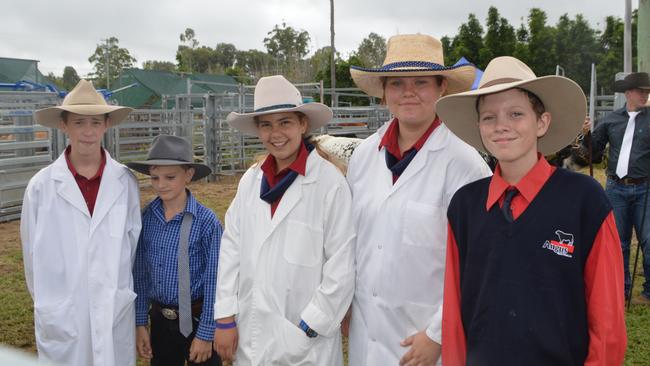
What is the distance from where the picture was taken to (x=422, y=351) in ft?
6.95

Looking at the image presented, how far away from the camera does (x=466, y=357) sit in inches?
75.7

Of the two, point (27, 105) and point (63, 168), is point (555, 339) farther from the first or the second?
point (27, 105)

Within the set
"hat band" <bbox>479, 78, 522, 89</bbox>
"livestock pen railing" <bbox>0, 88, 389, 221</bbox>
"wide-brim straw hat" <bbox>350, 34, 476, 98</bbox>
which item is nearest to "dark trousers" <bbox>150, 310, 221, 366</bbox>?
"wide-brim straw hat" <bbox>350, 34, 476, 98</bbox>

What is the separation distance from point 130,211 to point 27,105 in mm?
7839

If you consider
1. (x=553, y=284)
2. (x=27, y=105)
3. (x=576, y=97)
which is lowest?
(x=553, y=284)

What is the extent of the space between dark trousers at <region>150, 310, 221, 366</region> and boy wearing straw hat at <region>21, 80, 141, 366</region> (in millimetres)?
128

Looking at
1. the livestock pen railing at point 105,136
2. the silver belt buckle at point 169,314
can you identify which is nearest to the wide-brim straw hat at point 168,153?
the silver belt buckle at point 169,314

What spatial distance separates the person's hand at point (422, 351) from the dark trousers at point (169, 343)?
1078 mm

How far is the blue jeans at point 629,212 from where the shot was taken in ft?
16.6

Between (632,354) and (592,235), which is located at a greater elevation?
(592,235)

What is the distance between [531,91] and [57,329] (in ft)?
7.08

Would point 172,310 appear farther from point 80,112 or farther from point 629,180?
point 629,180

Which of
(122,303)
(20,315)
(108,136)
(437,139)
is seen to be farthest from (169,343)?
(108,136)

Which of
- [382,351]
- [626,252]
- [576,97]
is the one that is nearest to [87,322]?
[382,351]
